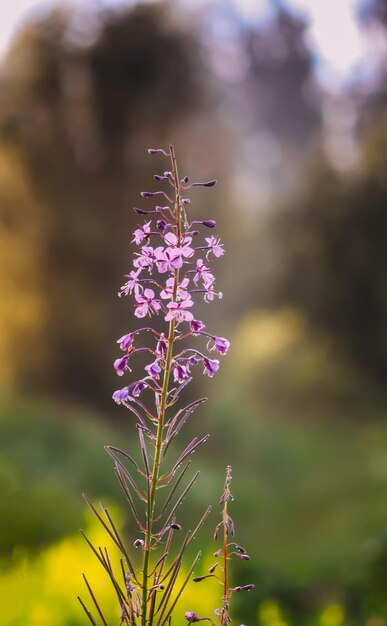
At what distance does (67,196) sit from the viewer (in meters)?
5.21

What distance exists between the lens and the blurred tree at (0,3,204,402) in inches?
205

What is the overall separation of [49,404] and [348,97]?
430 cm

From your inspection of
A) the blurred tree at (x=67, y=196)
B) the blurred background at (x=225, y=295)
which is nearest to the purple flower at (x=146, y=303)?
the blurred background at (x=225, y=295)

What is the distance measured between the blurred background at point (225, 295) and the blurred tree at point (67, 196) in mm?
13

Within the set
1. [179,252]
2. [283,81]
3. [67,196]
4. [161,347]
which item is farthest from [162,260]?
[283,81]

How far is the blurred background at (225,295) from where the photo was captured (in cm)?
343

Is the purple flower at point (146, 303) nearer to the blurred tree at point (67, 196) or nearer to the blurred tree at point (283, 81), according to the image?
the blurred tree at point (67, 196)

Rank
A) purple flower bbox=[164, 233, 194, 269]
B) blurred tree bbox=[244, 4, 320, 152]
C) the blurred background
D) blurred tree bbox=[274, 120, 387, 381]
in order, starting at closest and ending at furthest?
purple flower bbox=[164, 233, 194, 269] → the blurred background → blurred tree bbox=[274, 120, 387, 381] → blurred tree bbox=[244, 4, 320, 152]

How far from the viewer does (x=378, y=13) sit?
7473mm

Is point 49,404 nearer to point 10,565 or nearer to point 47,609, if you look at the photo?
point 10,565

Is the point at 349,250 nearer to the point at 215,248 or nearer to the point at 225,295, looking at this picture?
the point at 225,295

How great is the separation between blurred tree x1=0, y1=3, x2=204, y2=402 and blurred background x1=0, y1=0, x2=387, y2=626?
1 centimetres

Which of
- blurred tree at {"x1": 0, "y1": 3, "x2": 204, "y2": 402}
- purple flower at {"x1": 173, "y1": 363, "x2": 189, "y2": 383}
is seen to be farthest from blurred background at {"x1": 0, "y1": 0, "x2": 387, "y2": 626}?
purple flower at {"x1": 173, "y1": 363, "x2": 189, "y2": 383}

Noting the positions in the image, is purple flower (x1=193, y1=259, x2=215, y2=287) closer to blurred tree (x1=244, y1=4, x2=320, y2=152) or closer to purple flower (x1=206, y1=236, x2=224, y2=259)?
purple flower (x1=206, y1=236, x2=224, y2=259)
